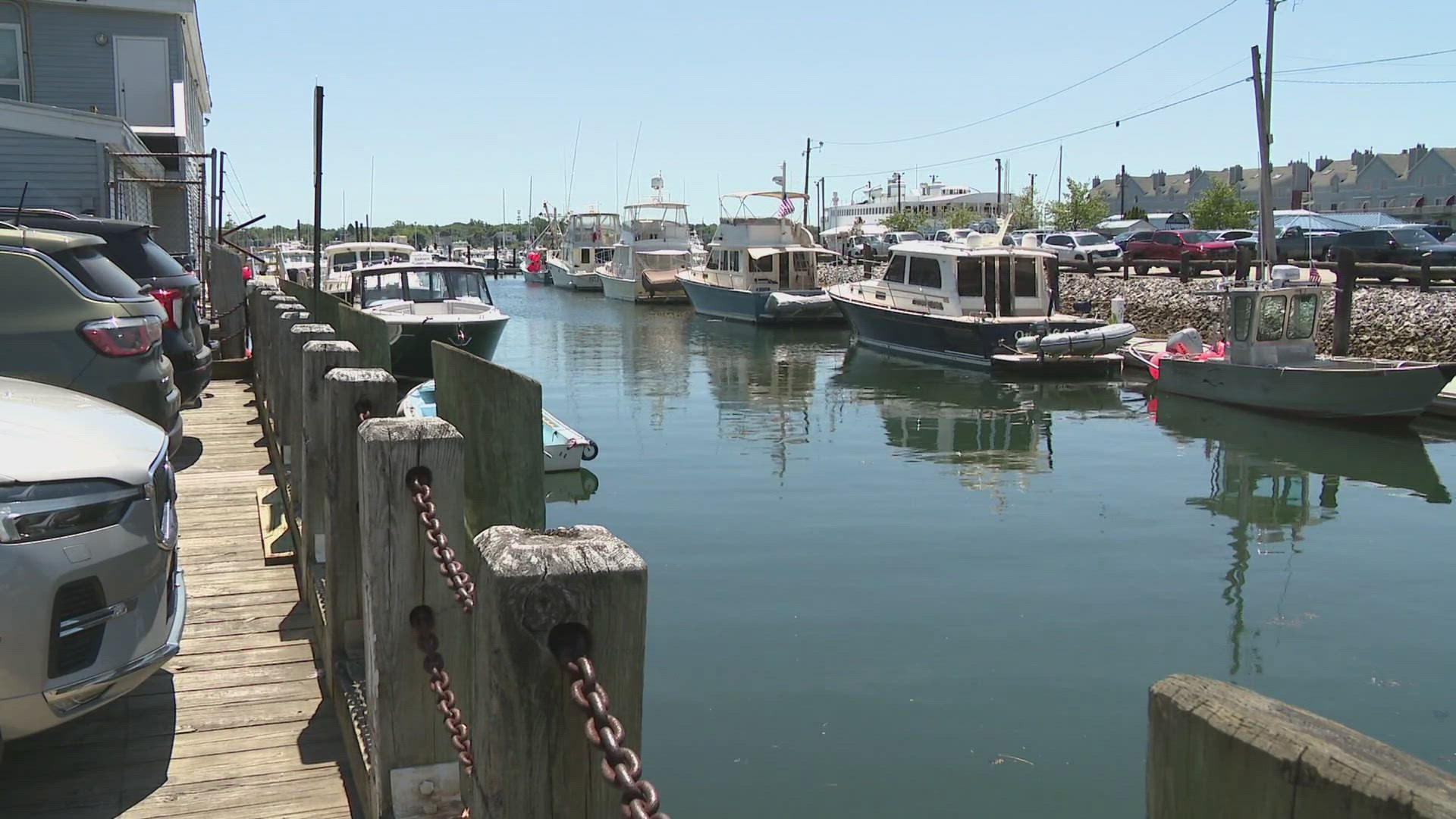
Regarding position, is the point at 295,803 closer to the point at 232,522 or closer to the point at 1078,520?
the point at 232,522

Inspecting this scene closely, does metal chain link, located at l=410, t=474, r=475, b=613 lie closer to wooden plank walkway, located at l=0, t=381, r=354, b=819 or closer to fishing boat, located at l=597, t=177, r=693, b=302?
wooden plank walkway, located at l=0, t=381, r=354, b=819

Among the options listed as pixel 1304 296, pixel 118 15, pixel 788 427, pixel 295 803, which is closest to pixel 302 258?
pixel 118 15

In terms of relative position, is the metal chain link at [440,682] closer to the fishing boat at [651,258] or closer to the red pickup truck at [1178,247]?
the red pickup truck at [1178,247]

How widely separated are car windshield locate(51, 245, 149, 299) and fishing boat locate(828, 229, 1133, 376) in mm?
21593

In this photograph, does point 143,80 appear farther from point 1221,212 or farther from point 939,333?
point 1221,212

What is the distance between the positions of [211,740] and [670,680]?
456cm

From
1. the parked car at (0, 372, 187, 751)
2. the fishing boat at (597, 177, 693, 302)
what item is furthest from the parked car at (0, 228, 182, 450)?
the fishing boat at (597, 177, 693, 302)

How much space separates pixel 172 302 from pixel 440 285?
45.6 feet

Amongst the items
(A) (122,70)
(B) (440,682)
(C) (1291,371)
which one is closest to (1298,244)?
(C) (1291,371)

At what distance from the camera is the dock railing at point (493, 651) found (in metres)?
1.24

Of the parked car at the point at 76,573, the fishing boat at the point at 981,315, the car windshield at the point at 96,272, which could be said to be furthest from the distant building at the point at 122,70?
the parked car at the point at 76,573

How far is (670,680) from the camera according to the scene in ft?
28.0

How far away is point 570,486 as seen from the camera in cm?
1504

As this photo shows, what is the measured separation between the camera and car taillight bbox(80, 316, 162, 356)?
23.4ft
